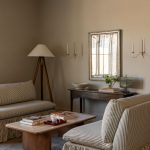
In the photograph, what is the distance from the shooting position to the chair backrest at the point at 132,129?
288 centimetres

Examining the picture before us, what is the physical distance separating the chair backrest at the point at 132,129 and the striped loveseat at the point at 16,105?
214 centimetres

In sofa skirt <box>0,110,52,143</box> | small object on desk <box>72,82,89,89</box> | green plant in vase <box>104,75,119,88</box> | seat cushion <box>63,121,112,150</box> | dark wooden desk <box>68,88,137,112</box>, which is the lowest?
sofa skirt <box>0,110,52,143</box>

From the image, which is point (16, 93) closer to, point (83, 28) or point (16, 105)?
point (16, 105)

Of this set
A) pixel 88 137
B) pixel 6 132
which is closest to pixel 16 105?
pixel 6 132

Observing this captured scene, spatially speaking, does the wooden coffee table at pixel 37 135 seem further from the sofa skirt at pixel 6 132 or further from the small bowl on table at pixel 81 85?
the small bowl on table at pixel 81 85

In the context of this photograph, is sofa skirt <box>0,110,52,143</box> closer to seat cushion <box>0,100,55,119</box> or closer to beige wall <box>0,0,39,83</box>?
seat cushion <box>0,100,55,119</box>

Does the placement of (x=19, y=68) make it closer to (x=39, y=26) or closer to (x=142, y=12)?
(x=39, y=26)

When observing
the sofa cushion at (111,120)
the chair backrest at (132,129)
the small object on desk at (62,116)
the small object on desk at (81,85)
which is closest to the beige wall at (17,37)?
the small object on desk at (81,85)

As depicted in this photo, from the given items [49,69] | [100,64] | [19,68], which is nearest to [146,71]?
[100,64]

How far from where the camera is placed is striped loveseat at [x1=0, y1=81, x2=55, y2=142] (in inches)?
177

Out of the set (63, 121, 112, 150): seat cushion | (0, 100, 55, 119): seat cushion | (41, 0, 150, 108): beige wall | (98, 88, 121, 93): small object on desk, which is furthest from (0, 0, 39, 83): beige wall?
(63, 121, 112, 150): seat cushion

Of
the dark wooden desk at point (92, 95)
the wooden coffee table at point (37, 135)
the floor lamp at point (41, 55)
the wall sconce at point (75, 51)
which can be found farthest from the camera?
the wall sconce at point (75, 51)

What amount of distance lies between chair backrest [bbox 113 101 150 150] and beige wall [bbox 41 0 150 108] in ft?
6.06

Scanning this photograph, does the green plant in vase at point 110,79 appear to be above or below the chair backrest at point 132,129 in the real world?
above
